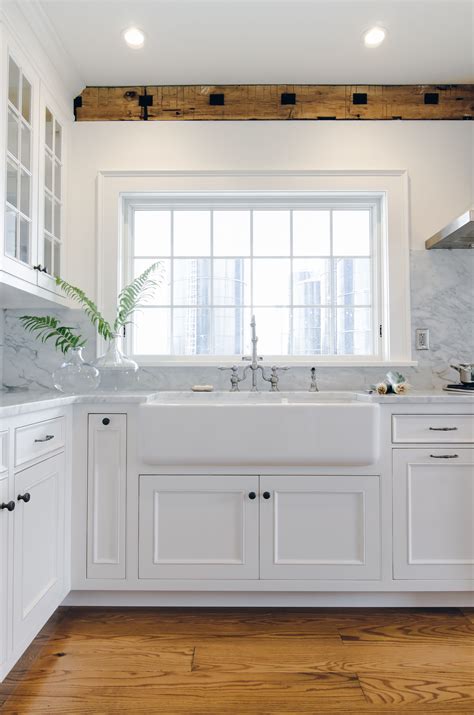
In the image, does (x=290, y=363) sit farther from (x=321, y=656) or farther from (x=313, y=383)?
(x=321, y=656)

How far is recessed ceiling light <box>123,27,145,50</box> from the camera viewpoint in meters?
2.10

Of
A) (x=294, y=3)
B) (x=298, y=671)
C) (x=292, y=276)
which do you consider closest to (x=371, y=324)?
(x=292, y=276)

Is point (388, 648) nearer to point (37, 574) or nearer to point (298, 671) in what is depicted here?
point (298, 671)

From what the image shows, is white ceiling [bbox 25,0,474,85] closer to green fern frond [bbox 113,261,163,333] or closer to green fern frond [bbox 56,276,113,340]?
green fern frond [bbox 113,261,163,333]

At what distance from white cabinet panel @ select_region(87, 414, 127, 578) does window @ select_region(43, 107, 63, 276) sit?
33.3 inches

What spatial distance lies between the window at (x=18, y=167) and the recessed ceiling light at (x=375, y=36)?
153 cm

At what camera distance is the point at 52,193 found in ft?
7.38

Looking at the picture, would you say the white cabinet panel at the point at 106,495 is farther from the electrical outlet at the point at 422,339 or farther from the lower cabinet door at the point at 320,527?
the electrical outlet at the point at 422,339

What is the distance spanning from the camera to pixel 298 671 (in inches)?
62.1

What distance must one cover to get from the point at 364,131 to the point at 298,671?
8.26ft

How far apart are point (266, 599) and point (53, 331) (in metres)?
1.69

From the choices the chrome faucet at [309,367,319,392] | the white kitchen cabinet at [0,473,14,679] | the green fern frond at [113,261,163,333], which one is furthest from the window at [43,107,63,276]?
the chrome faucet at [309,367,319,392]

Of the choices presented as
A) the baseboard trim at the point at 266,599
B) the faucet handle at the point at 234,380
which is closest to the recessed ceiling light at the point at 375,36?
the faucet handle at the point at 234,380

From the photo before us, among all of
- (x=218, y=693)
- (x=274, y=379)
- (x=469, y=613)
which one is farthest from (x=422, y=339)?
(x=218, y=693)
